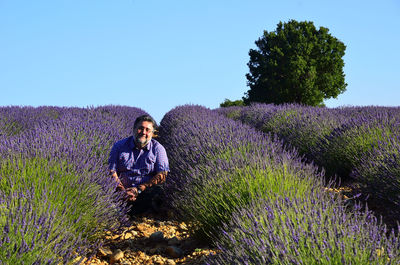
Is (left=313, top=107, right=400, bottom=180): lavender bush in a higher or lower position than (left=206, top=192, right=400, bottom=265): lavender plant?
higher

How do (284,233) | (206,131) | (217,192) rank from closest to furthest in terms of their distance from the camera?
(284,233) → (217,192) → (206,131)

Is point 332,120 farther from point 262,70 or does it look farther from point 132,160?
point 262,70

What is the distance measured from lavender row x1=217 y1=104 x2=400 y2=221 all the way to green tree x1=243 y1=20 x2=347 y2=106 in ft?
58.2

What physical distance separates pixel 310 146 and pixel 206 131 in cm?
200

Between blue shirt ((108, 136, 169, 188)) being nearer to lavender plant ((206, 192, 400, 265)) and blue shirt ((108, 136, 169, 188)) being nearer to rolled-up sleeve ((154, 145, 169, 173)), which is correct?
rolled-up sleeve ((154, 145, 169, 173))

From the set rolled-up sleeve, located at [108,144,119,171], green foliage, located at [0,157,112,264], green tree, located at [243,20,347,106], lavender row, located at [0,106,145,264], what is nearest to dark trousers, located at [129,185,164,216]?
rolled-up sleeve, located at [108,144,119,171]

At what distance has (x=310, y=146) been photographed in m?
6.14

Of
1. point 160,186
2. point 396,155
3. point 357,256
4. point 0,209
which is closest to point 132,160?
point 160,186

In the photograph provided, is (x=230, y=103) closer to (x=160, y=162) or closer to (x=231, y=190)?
(x=160, y=162)

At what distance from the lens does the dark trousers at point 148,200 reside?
13.8ft

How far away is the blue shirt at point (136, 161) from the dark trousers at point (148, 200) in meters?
0.24

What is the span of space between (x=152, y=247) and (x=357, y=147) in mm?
3029

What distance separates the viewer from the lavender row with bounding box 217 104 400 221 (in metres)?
3.69

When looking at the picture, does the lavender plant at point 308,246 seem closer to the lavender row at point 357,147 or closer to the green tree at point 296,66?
the lavender row at point 357,147
